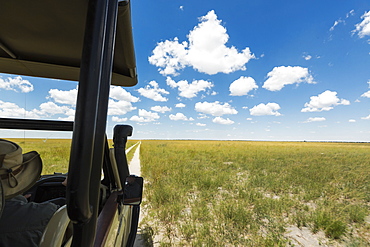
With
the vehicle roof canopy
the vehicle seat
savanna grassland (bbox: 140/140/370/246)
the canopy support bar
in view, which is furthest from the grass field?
the canopy support bar

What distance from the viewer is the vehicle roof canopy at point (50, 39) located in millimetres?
854

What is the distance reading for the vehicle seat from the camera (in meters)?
0.71

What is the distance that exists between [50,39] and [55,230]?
1.13m

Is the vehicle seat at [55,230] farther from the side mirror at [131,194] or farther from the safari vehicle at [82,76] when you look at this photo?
the side mirror at [131,194]

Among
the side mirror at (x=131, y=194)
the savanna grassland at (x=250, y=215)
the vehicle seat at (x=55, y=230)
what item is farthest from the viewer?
the savanna grassland at (x=250, y=215)

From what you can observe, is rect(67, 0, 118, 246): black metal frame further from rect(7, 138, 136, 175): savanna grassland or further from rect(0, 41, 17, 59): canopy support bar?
rect(0, 41, 17, 59): canopy support bar

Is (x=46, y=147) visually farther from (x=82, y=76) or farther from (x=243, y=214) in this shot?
(x=243, y=214)

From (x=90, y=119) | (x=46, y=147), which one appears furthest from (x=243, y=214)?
(x=90, y=119)

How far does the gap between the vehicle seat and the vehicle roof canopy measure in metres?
0.78

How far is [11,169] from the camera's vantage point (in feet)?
2.81

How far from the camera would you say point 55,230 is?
0.73 meters

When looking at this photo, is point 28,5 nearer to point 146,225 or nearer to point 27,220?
point 27,220

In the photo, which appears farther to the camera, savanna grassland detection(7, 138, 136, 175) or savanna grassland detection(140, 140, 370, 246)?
savanna grassland detection(140, 140, 370, 246)

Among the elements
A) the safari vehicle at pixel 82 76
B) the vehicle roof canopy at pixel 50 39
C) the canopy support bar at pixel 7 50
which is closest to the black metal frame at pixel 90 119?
the safari vehicle at pixel 82 76
